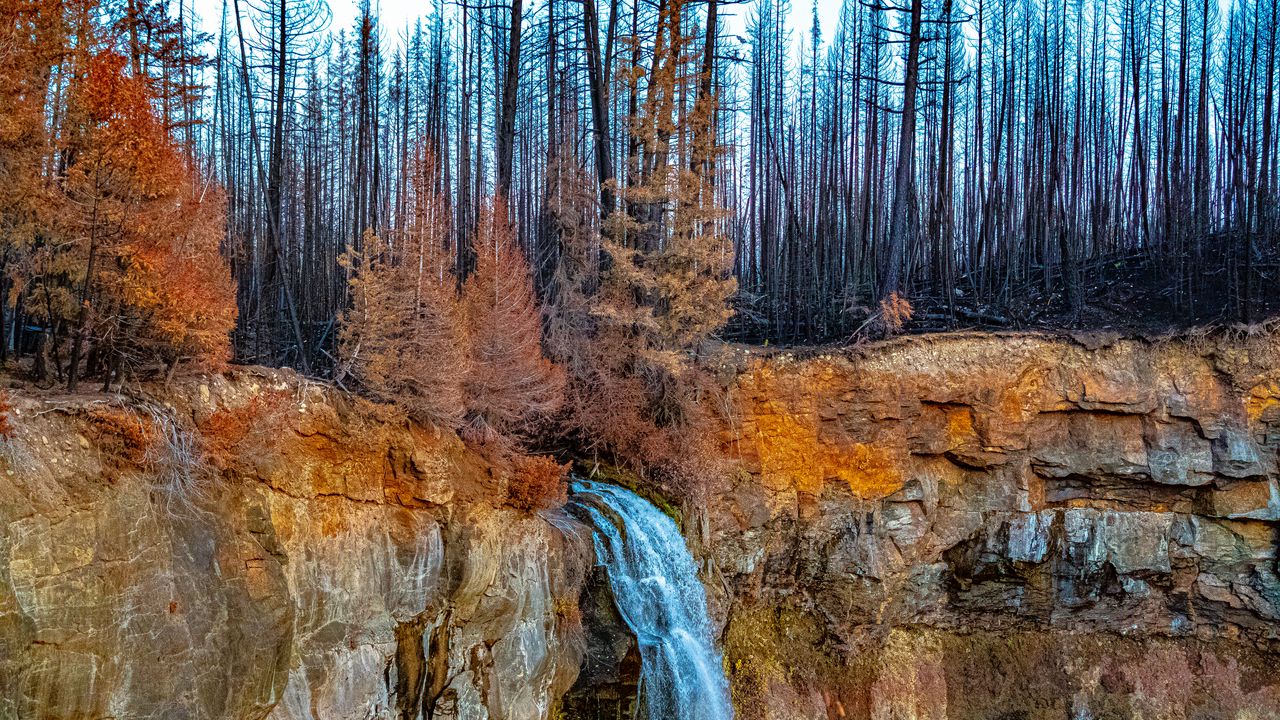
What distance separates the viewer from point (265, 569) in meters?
9.02

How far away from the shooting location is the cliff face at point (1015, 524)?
16.8 meters

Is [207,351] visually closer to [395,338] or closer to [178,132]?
[395,338]

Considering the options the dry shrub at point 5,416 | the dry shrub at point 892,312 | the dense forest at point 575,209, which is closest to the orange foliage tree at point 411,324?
the dense forest at point 575,209

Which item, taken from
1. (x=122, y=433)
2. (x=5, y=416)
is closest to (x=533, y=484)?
(x=122, y=433)

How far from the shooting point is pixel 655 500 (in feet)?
47.9

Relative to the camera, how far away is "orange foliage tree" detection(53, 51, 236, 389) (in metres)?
8.27

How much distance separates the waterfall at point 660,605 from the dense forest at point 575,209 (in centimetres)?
225

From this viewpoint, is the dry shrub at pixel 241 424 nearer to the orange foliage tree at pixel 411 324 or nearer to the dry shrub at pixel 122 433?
the dry shrub at pixel 122 433

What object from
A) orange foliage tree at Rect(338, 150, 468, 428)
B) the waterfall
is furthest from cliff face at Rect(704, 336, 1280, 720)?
orange foliage tree at Rect(338, 150, 468, 428)

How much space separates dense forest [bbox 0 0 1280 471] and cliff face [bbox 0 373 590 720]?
37.7 inches

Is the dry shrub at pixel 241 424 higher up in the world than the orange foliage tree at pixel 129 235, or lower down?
lower down

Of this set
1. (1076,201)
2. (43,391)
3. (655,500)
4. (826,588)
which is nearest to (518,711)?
(655,500)

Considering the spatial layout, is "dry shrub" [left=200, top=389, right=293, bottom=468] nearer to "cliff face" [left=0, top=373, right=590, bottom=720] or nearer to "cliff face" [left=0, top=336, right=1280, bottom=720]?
"cliff face" [left=0, top=373, right=590, bottom=720]

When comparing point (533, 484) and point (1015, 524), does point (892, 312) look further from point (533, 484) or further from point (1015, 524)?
point (533, 484)
